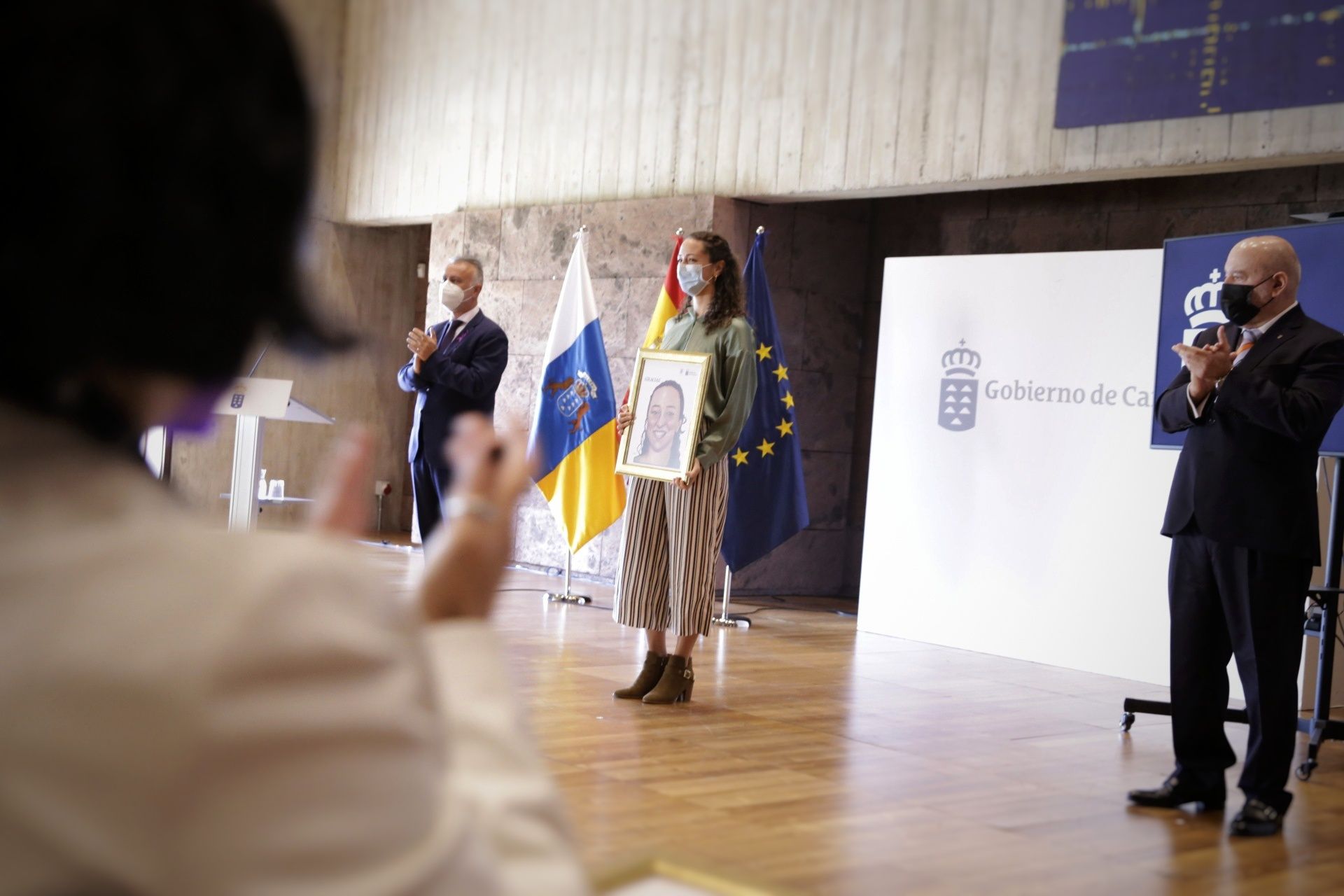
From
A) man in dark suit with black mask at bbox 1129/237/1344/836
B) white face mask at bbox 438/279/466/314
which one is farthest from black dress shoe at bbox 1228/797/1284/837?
white face mask at bbox 438/279/466/314

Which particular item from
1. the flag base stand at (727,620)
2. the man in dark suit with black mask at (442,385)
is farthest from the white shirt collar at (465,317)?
the flag base stand at (727,620)

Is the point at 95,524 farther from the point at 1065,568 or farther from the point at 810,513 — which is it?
the point at 810,513

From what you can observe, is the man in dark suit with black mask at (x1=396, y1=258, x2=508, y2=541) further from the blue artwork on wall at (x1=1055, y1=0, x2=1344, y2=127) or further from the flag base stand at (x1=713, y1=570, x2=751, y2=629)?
the blue artwork on wall at (x1=1055, y1=0, x2=1344, y2=127)

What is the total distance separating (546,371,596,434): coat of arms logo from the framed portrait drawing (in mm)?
2001

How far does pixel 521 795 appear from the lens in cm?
71

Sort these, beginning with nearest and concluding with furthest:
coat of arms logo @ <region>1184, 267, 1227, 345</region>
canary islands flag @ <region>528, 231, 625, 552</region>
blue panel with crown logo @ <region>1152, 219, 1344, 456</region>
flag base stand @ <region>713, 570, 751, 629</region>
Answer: blue panel with crown logo @ <region>1152, 219, 1344, 456</region>, coat of arms logo @ <region>1184, 267, 1227, 345</region>, flag base stand @ <region>713, 570, 751, 629</region>, canary islands flag @ <region>528, 231, 625, 552</region>

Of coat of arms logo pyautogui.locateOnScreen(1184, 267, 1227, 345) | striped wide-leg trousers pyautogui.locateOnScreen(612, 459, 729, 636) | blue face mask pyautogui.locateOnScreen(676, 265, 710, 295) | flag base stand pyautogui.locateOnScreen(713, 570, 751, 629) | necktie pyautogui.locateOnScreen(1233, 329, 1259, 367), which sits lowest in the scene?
flag base stand pyautogui.locateOnScreen(713, 570, 751, 629)

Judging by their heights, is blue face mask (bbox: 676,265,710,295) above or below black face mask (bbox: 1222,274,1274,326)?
above

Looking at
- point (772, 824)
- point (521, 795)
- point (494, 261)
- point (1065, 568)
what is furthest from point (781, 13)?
point (521, 795)

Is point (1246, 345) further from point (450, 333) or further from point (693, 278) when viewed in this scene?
point (450, 333)

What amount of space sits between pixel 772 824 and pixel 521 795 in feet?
8.84

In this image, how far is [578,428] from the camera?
7.21 metres

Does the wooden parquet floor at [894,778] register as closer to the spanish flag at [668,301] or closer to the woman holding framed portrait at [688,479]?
the woman holding framed portrait at [688,479]

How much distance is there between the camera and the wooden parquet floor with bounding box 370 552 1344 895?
3.06 metres
